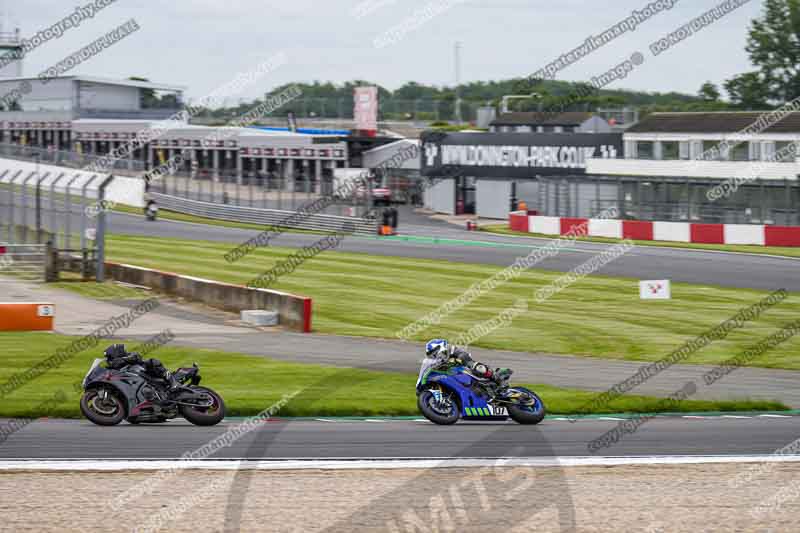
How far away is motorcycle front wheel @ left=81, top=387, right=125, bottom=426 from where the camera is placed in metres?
14.0

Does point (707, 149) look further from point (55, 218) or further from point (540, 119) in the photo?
point (540, 119)

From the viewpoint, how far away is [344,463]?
1252 centimetres

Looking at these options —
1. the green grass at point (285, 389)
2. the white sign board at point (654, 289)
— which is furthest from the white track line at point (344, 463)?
the white sign board at point (654, 289)

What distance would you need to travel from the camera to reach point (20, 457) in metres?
12.5

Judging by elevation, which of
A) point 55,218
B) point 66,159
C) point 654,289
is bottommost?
point 654,289

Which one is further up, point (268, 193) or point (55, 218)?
point (268, 193)

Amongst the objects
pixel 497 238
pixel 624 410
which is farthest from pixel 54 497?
pixel 497 238

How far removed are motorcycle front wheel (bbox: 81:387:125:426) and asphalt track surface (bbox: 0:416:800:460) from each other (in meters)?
0.13

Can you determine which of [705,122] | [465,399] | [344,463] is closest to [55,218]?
[465,399]

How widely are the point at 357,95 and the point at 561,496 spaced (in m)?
Answer: 68.3

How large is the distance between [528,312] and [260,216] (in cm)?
3206

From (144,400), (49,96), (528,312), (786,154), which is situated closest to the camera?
(144,400)

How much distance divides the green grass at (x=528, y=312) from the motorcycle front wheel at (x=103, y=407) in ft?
32.9

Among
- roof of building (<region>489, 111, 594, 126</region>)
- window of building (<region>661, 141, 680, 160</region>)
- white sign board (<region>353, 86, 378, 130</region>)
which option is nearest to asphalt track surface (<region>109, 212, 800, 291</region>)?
window of building (<region>661, 141, 680, 160</region>)
